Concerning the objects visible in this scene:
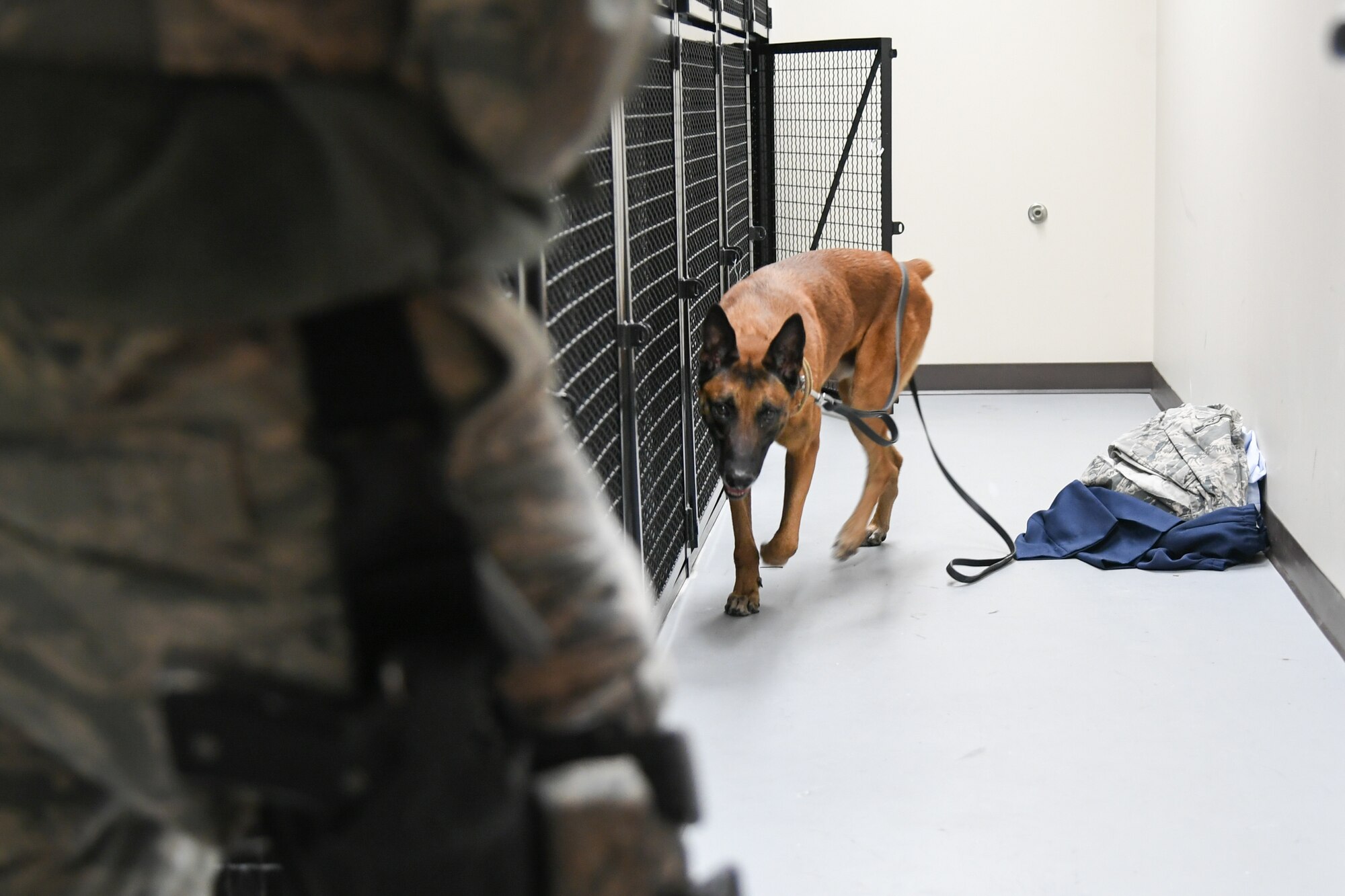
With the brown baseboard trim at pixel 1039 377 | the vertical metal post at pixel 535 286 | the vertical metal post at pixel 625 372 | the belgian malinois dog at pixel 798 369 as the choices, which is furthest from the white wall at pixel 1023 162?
the vertical metal post at pixel 535 286

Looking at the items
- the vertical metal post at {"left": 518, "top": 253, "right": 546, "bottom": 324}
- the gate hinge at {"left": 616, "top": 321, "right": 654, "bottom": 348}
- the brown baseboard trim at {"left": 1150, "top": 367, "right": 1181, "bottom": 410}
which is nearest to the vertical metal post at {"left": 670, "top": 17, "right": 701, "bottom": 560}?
the gate hinge at {"left": 616, "top": 321, "right": 654, "bottom": 348}

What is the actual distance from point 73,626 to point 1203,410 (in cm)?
426

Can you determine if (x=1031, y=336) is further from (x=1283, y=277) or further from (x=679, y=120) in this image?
(x=679, y=120)

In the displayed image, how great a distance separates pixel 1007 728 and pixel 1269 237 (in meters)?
2.07

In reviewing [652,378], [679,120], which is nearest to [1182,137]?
[679,120]

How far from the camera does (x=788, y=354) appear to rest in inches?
140

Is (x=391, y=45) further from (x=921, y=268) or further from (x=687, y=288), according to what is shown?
(x=921, y=268)

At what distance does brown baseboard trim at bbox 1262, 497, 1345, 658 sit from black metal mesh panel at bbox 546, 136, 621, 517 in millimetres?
1809

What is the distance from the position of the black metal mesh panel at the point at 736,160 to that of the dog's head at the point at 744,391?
1264mm

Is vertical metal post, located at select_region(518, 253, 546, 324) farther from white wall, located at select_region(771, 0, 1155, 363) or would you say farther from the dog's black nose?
white wall, located at select_region(771, 0, 1155, 363)

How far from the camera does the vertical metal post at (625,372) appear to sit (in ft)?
9.27

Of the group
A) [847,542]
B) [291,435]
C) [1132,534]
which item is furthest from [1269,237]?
[291,435]

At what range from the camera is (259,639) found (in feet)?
2.69

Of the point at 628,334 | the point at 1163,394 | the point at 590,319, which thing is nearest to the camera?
the point at 590,319
